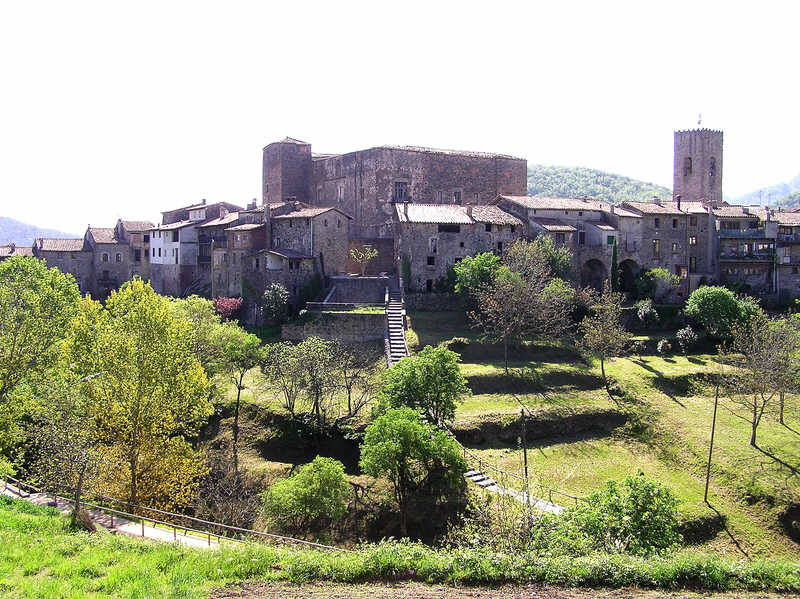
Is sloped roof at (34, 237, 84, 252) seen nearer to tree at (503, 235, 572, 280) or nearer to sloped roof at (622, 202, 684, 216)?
tree at (503, 235, 572, 280)

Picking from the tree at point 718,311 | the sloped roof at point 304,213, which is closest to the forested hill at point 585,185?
the tree at point 718,311

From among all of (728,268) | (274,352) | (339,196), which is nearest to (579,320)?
(728,268)

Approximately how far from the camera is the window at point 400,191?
62.6 metres

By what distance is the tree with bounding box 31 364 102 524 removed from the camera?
1947 cm

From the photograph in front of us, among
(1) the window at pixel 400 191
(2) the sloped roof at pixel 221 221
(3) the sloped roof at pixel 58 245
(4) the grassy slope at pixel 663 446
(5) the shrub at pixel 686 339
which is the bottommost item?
(4) the grassy slope at pixel 663 446

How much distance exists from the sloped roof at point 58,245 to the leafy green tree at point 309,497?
168 feet

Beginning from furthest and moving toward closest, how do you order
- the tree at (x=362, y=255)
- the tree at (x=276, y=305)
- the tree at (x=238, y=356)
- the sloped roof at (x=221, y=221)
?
the sloped roof at (x=221, y=221), the tree at (x=362, y=255), the tree at (x=276, y=305), the tree at (x=238, y=356)

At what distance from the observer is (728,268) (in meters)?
56.4

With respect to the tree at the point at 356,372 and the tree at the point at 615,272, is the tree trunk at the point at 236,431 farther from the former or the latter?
the tree at the point at 615,272

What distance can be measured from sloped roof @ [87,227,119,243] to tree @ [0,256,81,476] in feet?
101

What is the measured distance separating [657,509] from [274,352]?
943 inches

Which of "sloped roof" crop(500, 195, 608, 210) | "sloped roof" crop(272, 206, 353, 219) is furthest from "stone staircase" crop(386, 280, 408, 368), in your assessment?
"sloped roof" crop(500, 195, 608, 210)

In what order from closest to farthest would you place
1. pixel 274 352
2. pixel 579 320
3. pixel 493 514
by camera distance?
pixel 493 514 < pixel 274 352 < pixel 579 320

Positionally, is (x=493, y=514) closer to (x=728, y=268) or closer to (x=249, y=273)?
(x=249, y=273)
